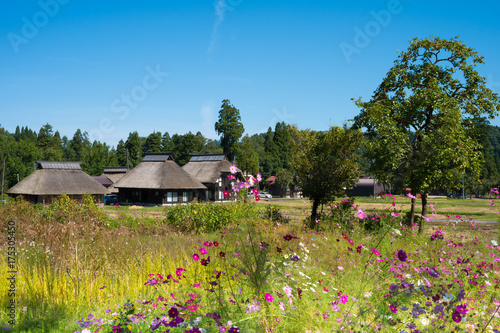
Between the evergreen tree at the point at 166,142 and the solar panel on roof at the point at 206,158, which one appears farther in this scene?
the evergreen tree at the point at 166,142

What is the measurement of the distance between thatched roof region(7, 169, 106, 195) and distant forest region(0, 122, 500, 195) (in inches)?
555

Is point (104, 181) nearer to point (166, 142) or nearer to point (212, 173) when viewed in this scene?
point (212, 173)

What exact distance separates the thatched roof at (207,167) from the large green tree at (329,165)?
3255 centimetres

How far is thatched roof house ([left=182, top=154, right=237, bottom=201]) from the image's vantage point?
49406 millimetres

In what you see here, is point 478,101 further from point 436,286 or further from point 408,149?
point 436,286

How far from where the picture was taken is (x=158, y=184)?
4109 centimetres

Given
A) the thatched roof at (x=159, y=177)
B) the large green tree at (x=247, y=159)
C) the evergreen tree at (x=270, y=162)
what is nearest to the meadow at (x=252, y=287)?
the thatched roof at (x=159, y=177)

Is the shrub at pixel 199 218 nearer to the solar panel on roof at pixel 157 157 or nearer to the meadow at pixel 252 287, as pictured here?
the meadow at pixel 252 287

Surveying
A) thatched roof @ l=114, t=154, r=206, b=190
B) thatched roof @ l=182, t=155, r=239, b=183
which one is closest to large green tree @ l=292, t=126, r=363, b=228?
thatched roof @ l=114, t=154, r=206, b=190

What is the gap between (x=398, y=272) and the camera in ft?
15.9

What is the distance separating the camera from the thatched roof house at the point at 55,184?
3656 centimetres

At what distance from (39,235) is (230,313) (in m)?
6.56

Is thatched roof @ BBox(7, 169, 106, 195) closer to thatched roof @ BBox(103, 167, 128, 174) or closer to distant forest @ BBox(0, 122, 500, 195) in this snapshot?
distant forest @ BBox(0, 122, 500, 195)

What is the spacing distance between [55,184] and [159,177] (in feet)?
35.4
